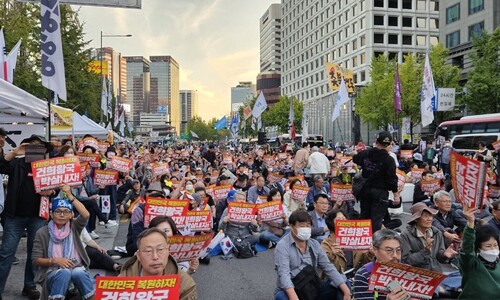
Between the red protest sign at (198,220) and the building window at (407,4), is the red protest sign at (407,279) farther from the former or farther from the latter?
the building window at (407,4)

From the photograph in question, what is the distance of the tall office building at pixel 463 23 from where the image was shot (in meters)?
45.4

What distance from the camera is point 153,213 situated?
7645 millimetres

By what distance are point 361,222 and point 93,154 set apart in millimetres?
7355

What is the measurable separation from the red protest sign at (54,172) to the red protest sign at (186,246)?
186cm

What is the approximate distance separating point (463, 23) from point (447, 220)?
152 ft

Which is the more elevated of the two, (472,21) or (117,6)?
(472,21)

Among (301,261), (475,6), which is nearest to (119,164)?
(301,261)

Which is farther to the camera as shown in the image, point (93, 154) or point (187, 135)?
point (187, 135)

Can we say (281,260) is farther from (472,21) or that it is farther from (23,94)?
(472,21)

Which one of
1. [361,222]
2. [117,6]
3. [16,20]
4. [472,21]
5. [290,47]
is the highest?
[290,47]

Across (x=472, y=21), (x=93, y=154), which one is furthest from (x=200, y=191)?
Answer: (x=472, y=21)

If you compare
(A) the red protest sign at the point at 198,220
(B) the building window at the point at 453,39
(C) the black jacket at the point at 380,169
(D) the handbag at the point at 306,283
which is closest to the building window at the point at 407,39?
(B) the building window at the point at 453,39

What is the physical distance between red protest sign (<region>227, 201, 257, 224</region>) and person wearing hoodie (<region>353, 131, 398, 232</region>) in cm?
244

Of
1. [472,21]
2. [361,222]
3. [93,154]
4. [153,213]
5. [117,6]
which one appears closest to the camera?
[361,222]
